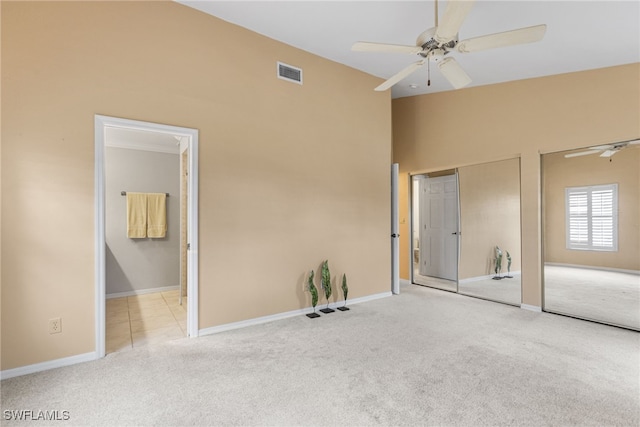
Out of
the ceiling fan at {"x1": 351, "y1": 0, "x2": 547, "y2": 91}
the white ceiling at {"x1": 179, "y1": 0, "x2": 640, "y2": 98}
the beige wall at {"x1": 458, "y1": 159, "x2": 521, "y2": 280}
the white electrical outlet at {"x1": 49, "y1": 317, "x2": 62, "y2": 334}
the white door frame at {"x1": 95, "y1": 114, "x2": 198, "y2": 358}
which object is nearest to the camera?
the ceiling fan at {"x1": 351, "y1": 0, "x2": 547, "y2": 91}

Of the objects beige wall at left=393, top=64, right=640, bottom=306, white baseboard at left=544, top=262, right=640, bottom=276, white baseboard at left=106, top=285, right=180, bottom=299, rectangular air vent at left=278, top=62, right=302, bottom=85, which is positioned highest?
rectangular air vent at left=278, top=62, right=302, bottom=85

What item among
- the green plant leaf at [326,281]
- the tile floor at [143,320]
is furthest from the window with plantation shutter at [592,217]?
the tile floor at [143,320]

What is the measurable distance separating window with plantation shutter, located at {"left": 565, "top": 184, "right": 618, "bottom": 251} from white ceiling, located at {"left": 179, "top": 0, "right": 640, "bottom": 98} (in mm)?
1422

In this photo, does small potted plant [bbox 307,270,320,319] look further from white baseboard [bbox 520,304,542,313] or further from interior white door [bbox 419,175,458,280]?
white baseboard [bbox 520,304,542,313]

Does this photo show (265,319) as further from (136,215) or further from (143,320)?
(136,215)

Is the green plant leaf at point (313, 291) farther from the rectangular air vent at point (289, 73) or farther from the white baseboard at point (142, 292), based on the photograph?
the white baseboard at point (142, 292)

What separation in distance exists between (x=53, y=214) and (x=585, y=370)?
4.39m

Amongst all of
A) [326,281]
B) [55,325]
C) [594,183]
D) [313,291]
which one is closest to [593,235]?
[594,183]

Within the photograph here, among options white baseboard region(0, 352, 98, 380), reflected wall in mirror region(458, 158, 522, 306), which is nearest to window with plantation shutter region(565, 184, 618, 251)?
reflected wall in mirror region(458, 158, 522, 306)

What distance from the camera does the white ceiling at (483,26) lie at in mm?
2820

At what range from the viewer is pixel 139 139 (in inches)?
189

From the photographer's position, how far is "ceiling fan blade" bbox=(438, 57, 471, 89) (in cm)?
254

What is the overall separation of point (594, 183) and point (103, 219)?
206 inches

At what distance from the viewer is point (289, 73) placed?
3.81 metres
